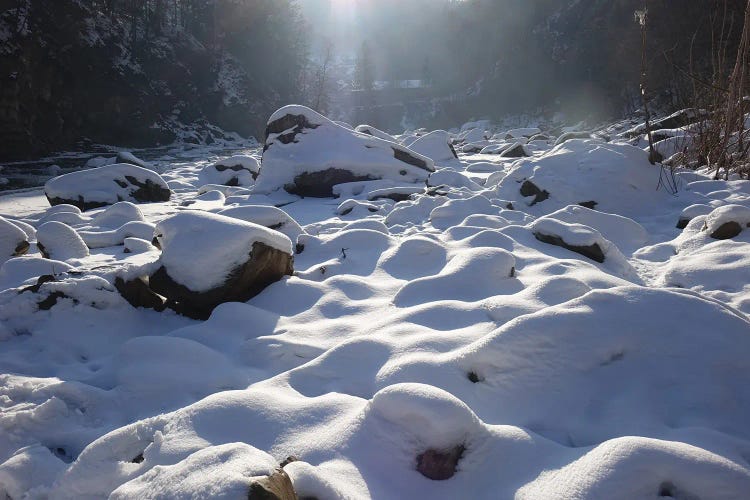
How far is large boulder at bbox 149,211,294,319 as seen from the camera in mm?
2770

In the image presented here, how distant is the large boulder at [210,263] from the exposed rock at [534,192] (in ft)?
12.0

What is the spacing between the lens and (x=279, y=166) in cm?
752

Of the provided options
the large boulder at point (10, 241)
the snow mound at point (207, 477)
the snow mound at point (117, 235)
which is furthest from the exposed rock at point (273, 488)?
the snow mound at point (117, 235)

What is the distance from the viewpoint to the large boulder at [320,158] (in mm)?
7332

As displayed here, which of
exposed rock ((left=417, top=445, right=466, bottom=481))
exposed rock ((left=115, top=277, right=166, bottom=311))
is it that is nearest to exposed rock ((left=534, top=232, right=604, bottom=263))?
exposed rock ((left=417, top=445, right=466, bottom=481))

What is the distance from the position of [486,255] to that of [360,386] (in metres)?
1.45

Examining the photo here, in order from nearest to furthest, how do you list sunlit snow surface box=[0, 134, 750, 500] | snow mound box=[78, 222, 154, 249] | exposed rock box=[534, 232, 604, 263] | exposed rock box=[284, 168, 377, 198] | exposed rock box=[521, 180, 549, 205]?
sunlit snow surface box=[0, 134, 750, 500], exposed rock box=[534, 232, 604, 263], snow mound box=[78, 222, 154, 249], exposed rock box=[521, 180, 549, 205], exposed rock box=[284, 168, 377, 198]

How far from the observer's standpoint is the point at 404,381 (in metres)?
1.88

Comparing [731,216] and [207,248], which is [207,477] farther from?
[731,216]

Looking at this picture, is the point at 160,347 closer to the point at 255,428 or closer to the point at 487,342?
the point at 255,428

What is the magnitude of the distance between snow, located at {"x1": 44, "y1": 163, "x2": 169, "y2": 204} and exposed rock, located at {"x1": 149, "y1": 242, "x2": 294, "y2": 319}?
4974mm

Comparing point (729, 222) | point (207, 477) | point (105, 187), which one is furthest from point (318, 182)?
point (207, 477)

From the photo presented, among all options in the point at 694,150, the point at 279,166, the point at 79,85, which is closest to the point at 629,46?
the point at 694,150

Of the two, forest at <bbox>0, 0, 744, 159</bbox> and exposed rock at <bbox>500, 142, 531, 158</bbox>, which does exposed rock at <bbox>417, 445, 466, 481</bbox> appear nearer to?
forest at <bbox>0, 0, 744, 159</bbox>
